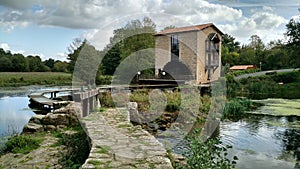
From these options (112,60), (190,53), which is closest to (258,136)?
(190,53)

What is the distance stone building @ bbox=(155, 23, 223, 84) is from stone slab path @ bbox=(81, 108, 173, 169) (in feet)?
Answer: 55.3

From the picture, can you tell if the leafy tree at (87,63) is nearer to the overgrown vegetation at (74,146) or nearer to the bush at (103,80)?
the bush at (103,80)

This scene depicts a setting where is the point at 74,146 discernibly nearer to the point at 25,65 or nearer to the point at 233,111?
the point at 233,111

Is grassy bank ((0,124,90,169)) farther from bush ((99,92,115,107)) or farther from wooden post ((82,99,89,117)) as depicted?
bush ((99,92,115,107))

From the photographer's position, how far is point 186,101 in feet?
41.6

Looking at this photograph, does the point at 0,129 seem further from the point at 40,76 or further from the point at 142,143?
the point at 40,76

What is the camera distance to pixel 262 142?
26.3ft

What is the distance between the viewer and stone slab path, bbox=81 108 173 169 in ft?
10.5

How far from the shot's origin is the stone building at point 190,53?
22969 mm

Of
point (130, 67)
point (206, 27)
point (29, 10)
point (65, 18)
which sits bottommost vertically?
point (130, 67)

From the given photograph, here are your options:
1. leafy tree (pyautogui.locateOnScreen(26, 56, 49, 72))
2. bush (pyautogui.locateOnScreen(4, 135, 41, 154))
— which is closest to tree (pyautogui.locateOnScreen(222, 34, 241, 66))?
leafy tree (pyautogui.locateOnScreen(26, 56, 49, 72))

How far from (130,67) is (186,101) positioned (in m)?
9.15

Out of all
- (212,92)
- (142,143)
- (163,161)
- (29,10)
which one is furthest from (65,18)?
(212,92)

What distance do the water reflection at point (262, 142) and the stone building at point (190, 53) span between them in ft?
36.8
